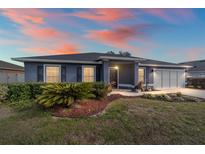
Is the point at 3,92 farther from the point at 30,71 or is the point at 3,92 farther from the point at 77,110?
the point at 77,110

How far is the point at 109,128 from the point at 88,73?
9791 mm

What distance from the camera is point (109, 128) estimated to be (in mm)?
5219

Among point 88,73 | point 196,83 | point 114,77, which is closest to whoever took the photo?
point 88,73

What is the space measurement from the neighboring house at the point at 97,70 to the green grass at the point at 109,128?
24.2 feet

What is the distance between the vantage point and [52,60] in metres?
13.4

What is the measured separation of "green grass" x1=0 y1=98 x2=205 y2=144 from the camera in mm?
4613

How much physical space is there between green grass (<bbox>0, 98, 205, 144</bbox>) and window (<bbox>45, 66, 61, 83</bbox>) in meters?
7.27

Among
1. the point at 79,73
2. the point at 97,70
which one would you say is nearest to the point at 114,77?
the point at 97,70

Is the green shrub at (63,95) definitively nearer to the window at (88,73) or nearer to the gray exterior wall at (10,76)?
the window at (88,73)

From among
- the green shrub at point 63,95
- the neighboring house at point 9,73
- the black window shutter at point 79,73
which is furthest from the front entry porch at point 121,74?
the neighboring house at point 9,73

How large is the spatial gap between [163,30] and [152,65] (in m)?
3.65
